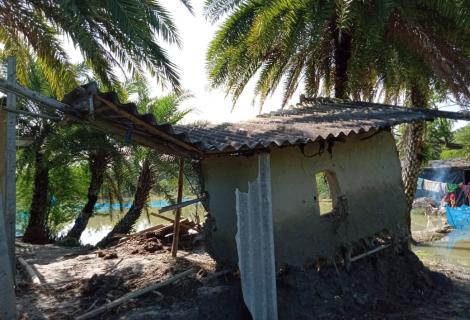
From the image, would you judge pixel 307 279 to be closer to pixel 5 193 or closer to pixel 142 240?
pixel 5 193

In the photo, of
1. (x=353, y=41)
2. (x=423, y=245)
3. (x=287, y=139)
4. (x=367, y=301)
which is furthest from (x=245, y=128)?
(x=423, y=245)

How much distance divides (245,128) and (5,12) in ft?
15.1

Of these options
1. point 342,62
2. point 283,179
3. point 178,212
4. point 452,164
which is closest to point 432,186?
point 452,164

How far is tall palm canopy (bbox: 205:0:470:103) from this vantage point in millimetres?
Result: 7988

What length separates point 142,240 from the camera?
1038 cm

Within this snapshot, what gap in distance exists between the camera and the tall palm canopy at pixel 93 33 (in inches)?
241

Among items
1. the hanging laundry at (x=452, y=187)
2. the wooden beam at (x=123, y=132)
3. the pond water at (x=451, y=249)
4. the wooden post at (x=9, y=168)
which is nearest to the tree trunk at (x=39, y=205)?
the wooden post at (x=9, y=168)

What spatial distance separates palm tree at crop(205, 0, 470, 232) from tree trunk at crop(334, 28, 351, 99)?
0.02m

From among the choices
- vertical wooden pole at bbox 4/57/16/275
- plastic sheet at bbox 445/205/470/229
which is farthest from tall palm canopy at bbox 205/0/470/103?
plastic sheet at bbox 445/205/470/229

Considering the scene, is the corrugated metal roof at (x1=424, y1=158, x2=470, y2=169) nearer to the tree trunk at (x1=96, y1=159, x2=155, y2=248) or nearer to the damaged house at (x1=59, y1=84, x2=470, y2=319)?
the tree trunk at (x1=96, y1=159, x2=155, y2=248)

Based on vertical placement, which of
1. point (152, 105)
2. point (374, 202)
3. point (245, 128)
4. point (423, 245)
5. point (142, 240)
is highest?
point (152, 105)

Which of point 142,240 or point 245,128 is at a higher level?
point 245,128

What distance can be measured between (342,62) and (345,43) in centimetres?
42

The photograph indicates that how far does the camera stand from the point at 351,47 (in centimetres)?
976
